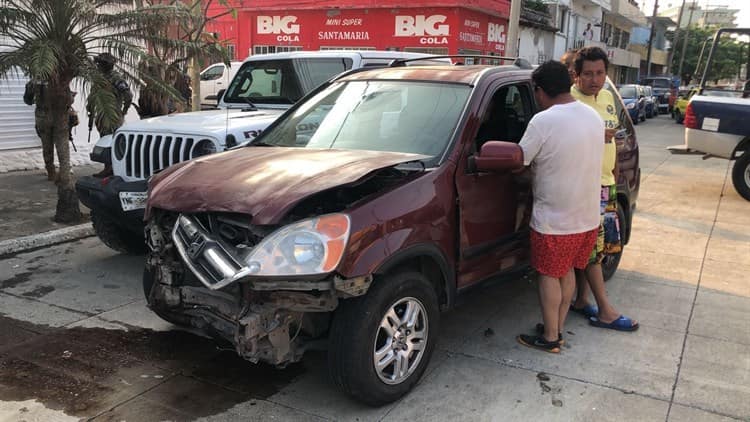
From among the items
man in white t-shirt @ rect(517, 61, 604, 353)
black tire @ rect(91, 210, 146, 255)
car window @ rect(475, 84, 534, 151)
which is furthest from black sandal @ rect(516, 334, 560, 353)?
black tire @ rect(91, 210, 146, 255)

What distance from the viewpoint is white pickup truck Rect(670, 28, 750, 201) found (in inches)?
388

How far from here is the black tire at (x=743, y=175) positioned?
9828 mm

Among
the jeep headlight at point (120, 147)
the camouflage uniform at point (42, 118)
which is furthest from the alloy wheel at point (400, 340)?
the camouflage uniform at point (42, 118)

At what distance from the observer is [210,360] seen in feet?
13.0

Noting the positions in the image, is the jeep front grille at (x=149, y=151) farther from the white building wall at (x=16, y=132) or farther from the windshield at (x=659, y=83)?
the windshield at (x=659, y=83)

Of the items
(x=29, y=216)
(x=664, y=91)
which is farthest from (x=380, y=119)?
(x=664, y=91)

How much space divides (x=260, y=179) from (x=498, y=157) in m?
1.38

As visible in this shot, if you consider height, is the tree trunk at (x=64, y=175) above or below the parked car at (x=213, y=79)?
below

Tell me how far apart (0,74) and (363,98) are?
12.9 ft

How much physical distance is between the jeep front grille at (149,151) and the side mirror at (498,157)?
8.25ft

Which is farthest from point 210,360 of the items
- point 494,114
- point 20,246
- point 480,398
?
point 20,246

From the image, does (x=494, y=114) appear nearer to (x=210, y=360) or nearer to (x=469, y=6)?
(x=210, y=360)

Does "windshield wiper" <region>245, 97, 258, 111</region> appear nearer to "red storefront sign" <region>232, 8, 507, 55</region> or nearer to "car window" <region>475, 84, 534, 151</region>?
"car window" <region>475, 84, 534, 151</region>

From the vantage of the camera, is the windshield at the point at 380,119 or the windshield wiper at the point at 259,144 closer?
the windshield at the point at 380,119
